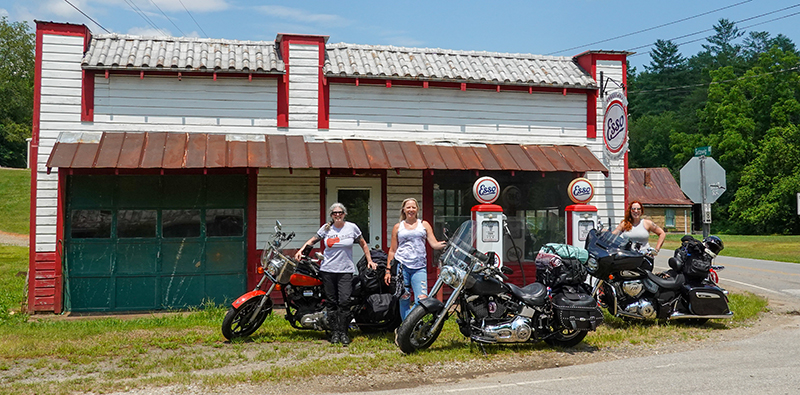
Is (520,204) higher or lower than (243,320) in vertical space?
higher

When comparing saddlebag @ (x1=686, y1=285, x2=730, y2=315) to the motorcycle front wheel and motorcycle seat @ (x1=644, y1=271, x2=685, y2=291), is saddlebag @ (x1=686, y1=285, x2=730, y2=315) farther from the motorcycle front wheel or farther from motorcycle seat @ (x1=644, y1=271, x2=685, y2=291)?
the motorcycle front wheel

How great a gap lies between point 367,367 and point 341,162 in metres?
4.73

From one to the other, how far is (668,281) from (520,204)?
3.82 meters

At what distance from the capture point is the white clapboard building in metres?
10.8

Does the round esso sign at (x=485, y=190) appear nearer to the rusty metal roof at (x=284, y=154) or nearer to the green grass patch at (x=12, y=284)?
the rusty metal roof at (x=284, y=154)

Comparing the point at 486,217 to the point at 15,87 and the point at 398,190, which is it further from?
the point at 15,87

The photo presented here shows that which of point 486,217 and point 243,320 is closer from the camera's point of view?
point 243,320

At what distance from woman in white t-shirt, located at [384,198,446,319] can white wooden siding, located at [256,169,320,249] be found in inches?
146

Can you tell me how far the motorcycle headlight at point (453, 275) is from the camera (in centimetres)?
728

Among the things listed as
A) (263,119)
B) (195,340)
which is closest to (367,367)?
(195,340)

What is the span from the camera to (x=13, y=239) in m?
30.2

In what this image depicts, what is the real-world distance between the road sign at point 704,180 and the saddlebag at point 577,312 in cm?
519

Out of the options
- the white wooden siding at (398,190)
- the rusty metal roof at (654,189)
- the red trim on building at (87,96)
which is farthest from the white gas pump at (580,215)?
the rusty metal roof at (654,189)

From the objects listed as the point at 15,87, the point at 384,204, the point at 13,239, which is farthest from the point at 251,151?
the point at 15,87
